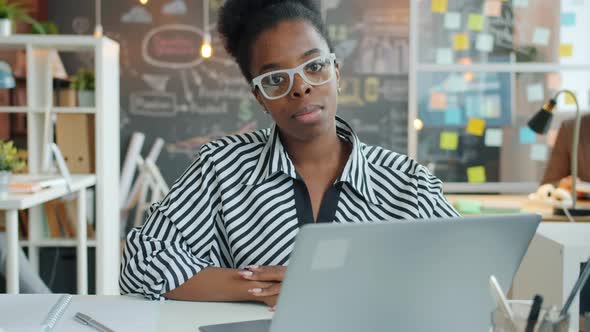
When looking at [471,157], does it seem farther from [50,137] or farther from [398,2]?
[50,137]

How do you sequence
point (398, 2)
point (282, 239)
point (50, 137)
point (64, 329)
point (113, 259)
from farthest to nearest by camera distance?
point (398, 2), point (113, 259), point (50, 137), point (282, 239), point (64, 329)

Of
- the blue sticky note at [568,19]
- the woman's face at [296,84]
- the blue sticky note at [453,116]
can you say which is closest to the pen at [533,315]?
the woman's face at [296,84]

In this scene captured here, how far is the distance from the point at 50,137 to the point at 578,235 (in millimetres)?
2875

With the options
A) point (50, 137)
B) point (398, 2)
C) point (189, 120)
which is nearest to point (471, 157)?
point (398, 2)

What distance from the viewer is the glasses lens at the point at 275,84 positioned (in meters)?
1.34

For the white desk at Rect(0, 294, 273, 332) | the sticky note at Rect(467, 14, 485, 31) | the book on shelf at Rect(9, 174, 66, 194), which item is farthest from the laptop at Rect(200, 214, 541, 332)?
the sticky note at Rect(467, 14, 485, 31)

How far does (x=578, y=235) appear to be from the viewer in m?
1.74

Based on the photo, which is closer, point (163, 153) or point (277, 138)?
point (277, 138)

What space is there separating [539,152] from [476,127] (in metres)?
0.50

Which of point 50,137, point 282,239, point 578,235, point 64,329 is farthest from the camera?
point 50,137

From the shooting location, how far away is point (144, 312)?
44.3 inches

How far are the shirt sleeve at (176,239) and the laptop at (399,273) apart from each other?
1.77ft

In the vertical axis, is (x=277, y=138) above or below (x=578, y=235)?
above

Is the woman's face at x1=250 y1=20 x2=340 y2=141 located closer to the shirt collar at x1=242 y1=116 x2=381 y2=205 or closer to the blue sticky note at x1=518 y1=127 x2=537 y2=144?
the shirt collar at x1=242 y1=116 x2=381 y2=205
